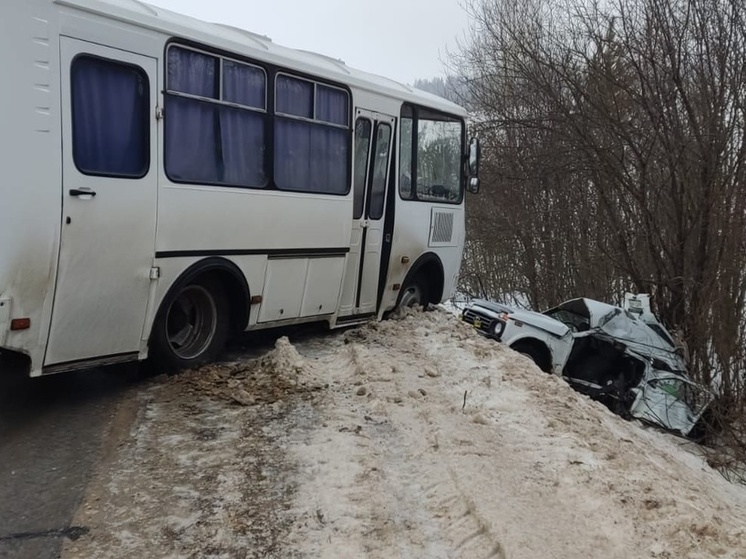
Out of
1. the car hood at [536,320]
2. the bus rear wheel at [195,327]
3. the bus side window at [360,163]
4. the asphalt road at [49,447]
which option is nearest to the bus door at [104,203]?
the asphalt road at [49,447]

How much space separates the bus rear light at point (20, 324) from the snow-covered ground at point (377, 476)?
94 cm

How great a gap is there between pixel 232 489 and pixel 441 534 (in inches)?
48.3

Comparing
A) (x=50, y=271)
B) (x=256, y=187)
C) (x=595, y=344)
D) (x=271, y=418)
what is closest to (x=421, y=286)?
(x=595, y=344)

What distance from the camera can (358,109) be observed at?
845 centimetres

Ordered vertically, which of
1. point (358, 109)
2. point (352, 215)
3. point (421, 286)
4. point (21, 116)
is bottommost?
point (421, 286)

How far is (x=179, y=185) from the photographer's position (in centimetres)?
628

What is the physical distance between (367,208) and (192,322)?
2.66m

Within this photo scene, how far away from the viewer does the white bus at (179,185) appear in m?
5.19

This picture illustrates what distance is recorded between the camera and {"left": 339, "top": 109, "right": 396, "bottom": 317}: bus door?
28.4 feet

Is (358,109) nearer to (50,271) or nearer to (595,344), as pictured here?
(50,271)

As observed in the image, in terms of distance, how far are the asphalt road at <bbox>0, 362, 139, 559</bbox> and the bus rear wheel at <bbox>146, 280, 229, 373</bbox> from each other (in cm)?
41

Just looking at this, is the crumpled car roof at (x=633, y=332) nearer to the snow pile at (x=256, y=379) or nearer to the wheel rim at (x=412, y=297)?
the wheel rim at (x=412, y=297)

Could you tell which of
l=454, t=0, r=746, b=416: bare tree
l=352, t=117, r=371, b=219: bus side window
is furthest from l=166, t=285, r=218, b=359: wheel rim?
l=454, t=0, r=746, b=416: bare tree

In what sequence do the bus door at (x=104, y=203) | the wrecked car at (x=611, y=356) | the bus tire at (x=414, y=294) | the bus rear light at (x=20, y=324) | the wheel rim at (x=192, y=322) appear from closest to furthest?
the bus rear light at (x=20, y=324)
the bus door at (x=104, y=203)
the wheel rim at (x=192, y=322)
the bus tire at (x=414, y=294)
the wrecked car at (x=611, y=356)
